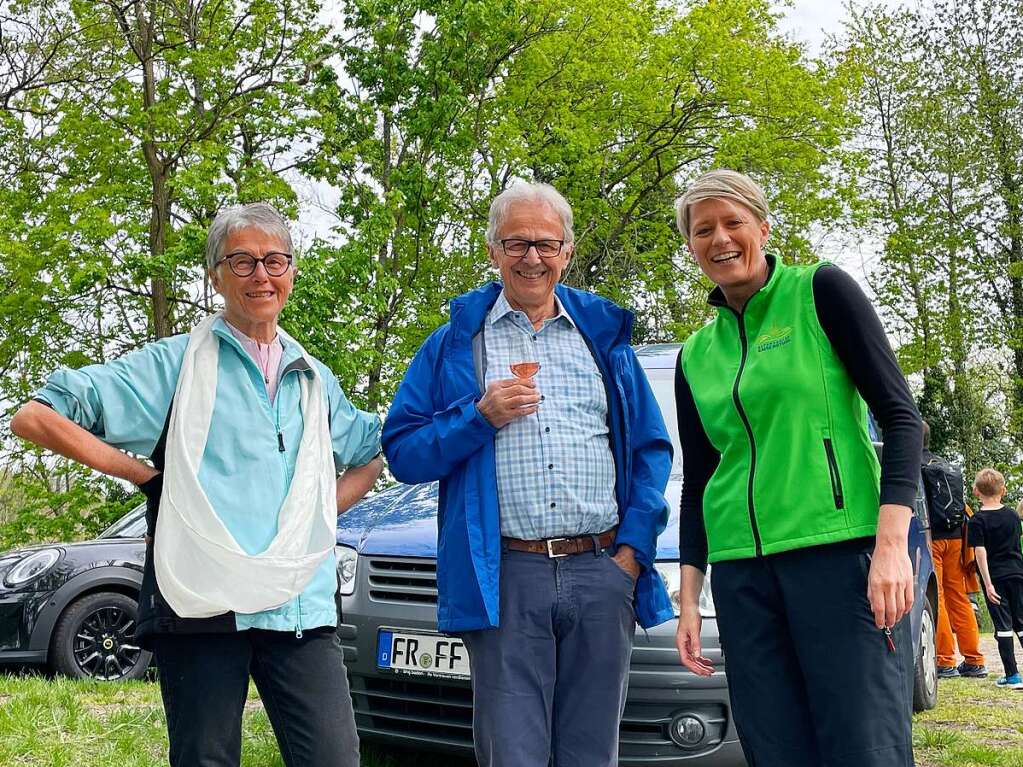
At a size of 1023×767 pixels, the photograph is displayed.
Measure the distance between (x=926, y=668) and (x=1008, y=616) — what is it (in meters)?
3.27

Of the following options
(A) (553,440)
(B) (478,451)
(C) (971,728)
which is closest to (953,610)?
(C) (971,728)

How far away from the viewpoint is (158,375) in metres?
2.61

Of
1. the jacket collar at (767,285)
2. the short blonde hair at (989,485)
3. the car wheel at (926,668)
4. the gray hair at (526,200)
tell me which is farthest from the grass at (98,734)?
the short blonde hair at (989,485)

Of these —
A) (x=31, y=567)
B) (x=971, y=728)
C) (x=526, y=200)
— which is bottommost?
(x=971, y=728)

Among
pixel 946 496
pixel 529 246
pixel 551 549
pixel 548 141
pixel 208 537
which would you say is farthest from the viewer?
pixel 548 141

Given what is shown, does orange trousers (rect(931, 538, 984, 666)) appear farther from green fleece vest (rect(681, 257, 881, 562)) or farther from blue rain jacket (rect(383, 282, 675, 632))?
green fleece vest (rect(681, 257, 881, 562))

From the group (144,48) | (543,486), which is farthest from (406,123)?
(543,486)

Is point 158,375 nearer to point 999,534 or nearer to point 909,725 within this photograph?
point 909,725

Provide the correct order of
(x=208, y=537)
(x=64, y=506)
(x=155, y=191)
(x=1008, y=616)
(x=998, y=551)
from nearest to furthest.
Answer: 1. (x=208, y=537)
2. (x=1008, y=616)
3. (x=998, y=551)
4. (x=64, y=506)
5. (x=155, y=191)

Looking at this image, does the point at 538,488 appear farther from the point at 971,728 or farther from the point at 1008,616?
the point at 1008,616

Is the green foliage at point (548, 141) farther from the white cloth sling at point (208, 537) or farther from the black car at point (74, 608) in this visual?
the white cloth sling at point (208, 537)

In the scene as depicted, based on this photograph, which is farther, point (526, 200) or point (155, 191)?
point (155, 191)

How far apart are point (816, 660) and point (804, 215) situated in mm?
23103

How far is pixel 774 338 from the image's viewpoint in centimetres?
257
